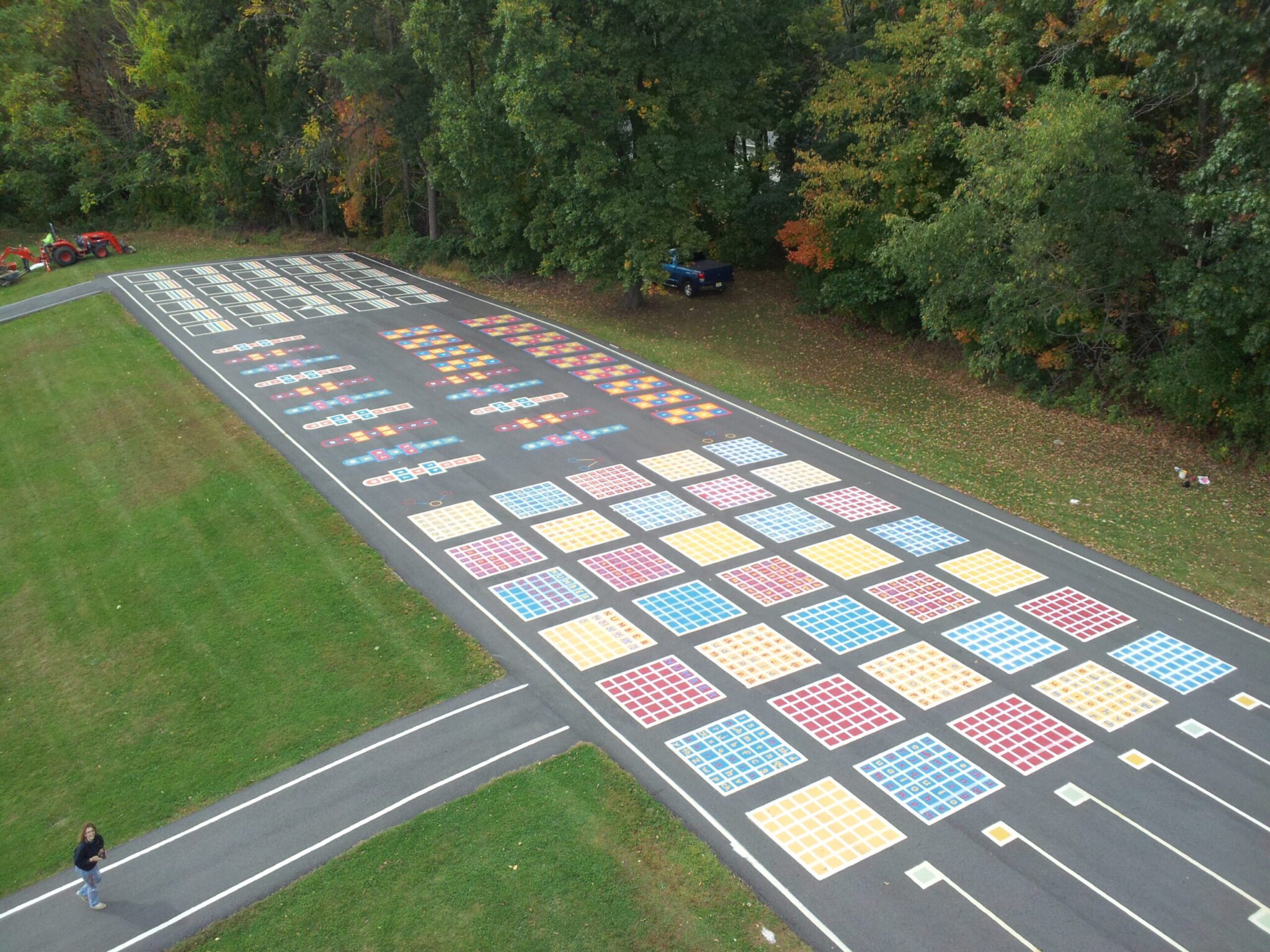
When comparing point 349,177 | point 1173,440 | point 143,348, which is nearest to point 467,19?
point 349,177

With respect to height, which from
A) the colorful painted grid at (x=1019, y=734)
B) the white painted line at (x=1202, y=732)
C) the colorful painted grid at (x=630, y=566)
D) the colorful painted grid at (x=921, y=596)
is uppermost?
the colorful painted grid at (x=630, y=566)

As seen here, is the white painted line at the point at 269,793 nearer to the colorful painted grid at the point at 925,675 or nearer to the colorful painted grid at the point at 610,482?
the colorful painted grid at the point at 925,675

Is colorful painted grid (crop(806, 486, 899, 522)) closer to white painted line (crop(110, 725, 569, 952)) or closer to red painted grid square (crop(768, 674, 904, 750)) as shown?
red painted grid square (crop(768, 674, 904, 750))

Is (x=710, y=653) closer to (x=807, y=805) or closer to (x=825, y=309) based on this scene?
(x=807, y=805)

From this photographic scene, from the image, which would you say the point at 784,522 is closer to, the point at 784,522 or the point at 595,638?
the point at 784,522

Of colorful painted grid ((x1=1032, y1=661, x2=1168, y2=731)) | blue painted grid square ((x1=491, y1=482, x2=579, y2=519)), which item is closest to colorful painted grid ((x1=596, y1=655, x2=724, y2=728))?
colorful painted grid ((x1=1032, y1=661, x2=1168, y2=731))

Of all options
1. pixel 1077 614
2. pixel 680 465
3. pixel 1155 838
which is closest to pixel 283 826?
pixel 1155 838

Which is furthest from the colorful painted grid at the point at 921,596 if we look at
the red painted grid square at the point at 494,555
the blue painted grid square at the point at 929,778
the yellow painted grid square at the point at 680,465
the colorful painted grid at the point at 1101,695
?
the red painted grid square at the point at 494,555
